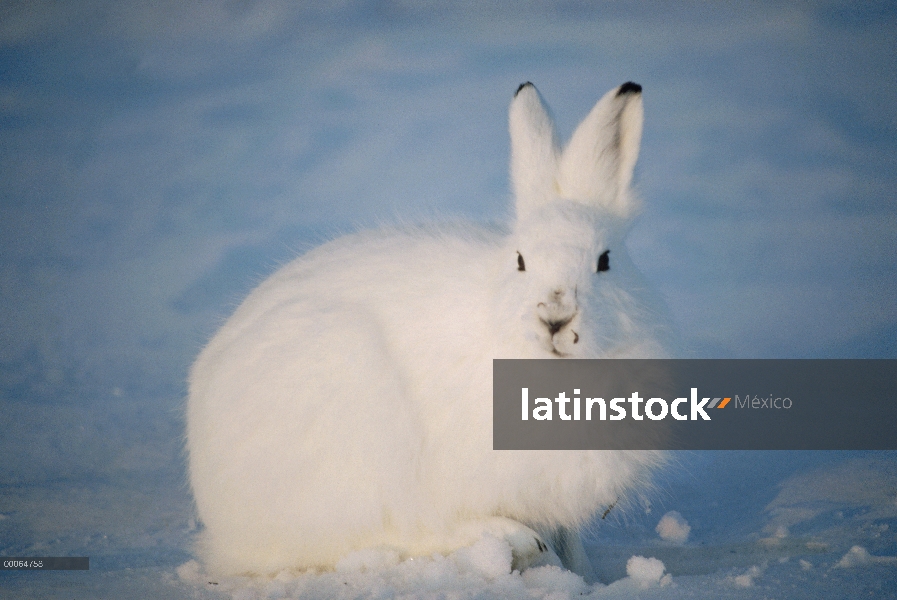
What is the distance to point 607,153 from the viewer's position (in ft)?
13.2

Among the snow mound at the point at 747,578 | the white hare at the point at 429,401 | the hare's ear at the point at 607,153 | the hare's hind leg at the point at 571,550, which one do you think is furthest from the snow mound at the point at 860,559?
the hare's ear at the point at 607,153

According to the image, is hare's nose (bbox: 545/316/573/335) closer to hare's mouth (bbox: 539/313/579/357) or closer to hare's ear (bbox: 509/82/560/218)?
hare's mouth (bbox: 539/313/579/357)

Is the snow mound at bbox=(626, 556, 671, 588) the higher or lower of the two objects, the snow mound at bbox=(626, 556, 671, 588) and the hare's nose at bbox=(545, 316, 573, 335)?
the lower

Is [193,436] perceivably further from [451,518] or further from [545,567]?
[545,567]

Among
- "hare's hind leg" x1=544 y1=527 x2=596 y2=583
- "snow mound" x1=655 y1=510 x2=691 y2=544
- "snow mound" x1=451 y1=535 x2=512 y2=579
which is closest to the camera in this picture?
"snow mound" x1=451 y1=535 x2=512 y2=579

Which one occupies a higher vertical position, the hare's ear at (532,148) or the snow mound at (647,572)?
the hare's ear at (532,148)

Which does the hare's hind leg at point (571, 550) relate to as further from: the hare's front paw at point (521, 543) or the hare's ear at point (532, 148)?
the hare's ear at point (532, 148)

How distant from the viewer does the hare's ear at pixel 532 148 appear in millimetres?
4051

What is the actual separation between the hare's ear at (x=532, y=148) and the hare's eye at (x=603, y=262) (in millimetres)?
420

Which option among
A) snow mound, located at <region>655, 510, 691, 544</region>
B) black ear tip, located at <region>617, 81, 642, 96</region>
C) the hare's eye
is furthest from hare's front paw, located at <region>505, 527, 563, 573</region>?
black ear tip, located at <region>617, 81, 642, 96</region>

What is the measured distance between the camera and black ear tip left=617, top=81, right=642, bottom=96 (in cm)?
395

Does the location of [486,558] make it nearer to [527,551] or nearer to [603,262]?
[527,551]

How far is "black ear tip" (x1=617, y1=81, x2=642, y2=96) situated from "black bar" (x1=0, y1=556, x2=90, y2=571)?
3.63 metres

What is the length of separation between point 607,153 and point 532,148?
0.35 metres
